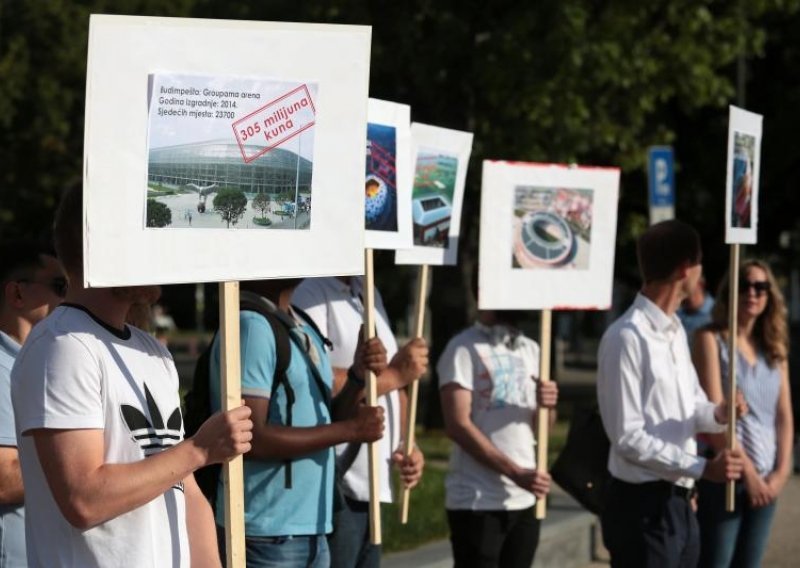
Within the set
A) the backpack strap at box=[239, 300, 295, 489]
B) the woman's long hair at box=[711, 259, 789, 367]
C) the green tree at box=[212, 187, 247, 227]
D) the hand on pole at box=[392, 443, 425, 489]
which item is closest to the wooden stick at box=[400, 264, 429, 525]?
the hand on pole at box=[392, 443, 425, 489]

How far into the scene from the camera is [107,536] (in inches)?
120

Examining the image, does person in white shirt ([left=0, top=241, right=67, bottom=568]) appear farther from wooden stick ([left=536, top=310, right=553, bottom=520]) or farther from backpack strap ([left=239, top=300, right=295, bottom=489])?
wooden stick ([left=536, top=310, right=553, bottom=520])

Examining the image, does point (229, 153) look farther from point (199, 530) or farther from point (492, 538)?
point (492, 538)

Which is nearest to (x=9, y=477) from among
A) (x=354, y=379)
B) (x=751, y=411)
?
(x=354, y=379)

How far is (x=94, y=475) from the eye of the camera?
297 cm

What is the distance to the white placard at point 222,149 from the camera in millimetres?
3127

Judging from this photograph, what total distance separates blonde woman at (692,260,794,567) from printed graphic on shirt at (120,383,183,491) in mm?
3325

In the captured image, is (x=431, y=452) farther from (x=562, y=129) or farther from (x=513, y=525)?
(x=513, y=525)

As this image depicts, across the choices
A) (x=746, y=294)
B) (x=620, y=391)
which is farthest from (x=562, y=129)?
(x=620, y=391)

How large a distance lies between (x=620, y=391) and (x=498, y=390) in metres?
0.93

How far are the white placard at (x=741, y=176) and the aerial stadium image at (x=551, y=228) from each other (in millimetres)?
589

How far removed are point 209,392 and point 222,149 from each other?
1.18 metres

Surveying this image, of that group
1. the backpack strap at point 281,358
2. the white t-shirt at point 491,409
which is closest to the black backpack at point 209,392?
the backpack strap at point 281,358

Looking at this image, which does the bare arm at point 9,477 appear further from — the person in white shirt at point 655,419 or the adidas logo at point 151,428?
the person in white shirt at point 655,419
